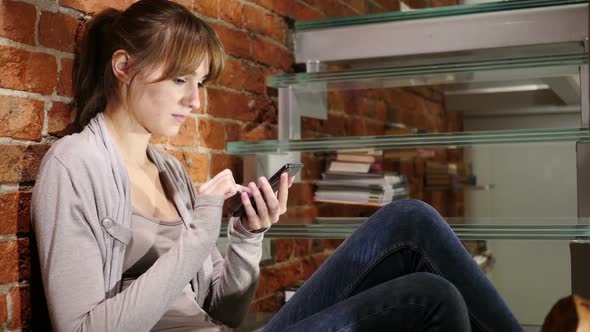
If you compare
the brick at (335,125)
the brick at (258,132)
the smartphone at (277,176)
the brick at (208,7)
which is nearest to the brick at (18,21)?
the smartphone at (277,176)

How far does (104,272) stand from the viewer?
1.40 metres

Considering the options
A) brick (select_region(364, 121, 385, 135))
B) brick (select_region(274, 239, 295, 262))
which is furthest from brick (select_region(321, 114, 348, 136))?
brick (select_region(274, 239, 295, 262))

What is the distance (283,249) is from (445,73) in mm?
876

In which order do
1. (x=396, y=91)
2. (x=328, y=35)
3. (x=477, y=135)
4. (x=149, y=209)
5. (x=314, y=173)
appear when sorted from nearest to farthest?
(x=149, y=209) → (x=477, y=135) → (x=328, y=35) → (x=314, y=173) → (x=396, y=91)

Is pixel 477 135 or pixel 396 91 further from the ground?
pixel 396 91

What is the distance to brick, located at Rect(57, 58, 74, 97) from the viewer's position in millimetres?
1541

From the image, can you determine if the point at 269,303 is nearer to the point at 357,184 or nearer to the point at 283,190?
the point at 357,184

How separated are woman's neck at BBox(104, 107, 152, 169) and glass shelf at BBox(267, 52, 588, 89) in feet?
2.76

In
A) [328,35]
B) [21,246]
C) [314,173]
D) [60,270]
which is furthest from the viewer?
[314,173]

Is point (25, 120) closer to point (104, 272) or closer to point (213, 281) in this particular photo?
point (104, 272)

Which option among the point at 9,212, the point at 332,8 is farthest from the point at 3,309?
the point at 332,8

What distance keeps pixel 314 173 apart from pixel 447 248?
1277 mm

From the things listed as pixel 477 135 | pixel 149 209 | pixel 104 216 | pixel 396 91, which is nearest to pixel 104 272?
pixel 104 216

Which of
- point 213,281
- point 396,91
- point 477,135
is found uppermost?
point 396,91
